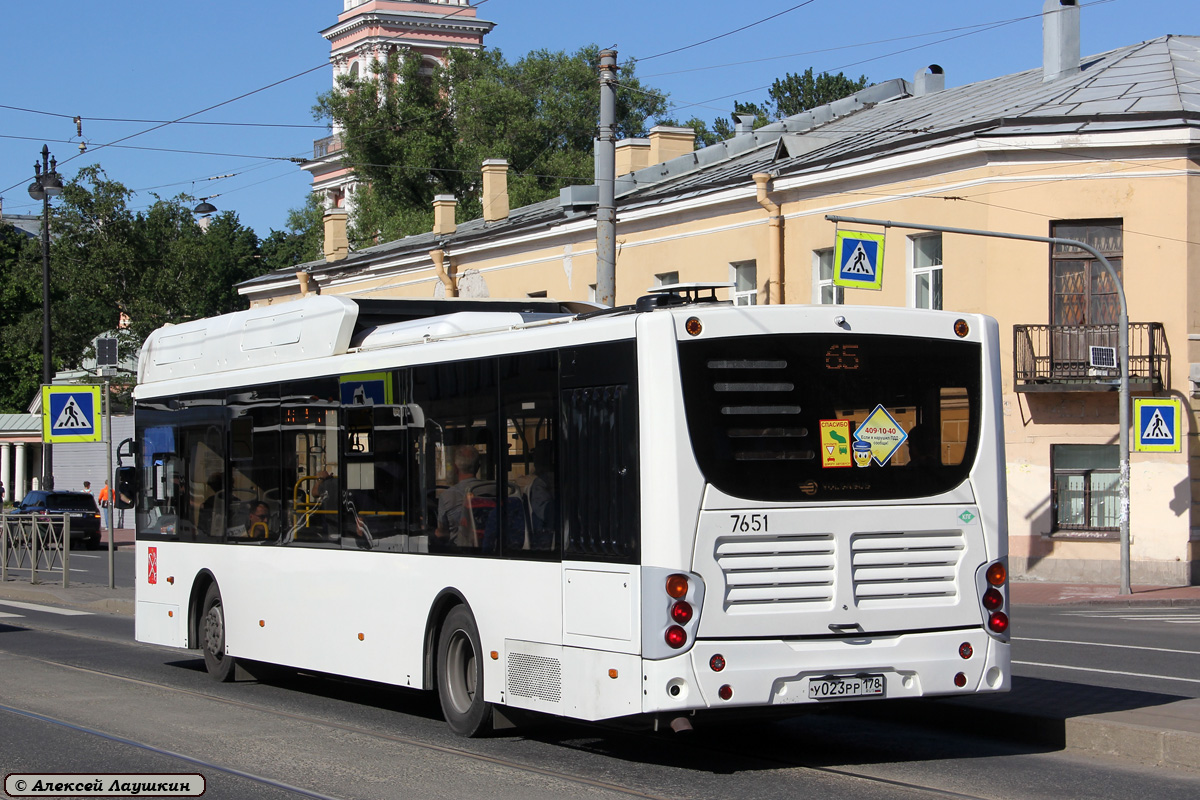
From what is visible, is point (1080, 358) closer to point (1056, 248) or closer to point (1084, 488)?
point (1056, 248)

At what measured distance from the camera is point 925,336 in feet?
29.2

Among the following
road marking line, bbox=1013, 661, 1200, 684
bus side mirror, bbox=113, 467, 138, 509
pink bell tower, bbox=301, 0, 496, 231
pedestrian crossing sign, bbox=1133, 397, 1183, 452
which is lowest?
road marking line, bbox=1013, 661, 1200, 684

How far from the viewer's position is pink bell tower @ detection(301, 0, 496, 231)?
84750 mm

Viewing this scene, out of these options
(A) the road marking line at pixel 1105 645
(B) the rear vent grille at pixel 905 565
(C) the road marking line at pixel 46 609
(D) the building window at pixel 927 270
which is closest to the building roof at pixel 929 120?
(D) the building window at pixel 927 270

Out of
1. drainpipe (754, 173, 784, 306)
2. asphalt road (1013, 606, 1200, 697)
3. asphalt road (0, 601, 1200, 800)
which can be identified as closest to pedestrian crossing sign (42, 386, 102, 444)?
asphalt road (0, 601, 1200, 800)

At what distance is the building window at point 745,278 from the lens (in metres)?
33.0

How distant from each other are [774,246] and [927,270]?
374cm

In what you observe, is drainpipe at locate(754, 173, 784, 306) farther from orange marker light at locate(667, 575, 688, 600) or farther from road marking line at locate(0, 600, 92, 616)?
orange marker light at locate(667, 575, 688, 600)

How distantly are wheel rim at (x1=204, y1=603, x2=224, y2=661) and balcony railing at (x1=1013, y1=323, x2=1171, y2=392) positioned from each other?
18052 millimetres

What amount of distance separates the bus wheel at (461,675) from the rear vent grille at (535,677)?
0.51 meters

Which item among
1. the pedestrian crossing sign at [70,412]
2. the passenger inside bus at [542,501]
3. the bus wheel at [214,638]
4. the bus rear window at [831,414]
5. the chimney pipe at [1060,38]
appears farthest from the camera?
the chimney pipe at [1060,38]

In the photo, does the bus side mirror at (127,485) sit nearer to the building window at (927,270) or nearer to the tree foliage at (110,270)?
the building window at (927,270)

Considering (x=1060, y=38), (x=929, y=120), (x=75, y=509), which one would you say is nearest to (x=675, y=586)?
(x=929, y=120)

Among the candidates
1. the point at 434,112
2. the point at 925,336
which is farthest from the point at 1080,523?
the point at 434,112
